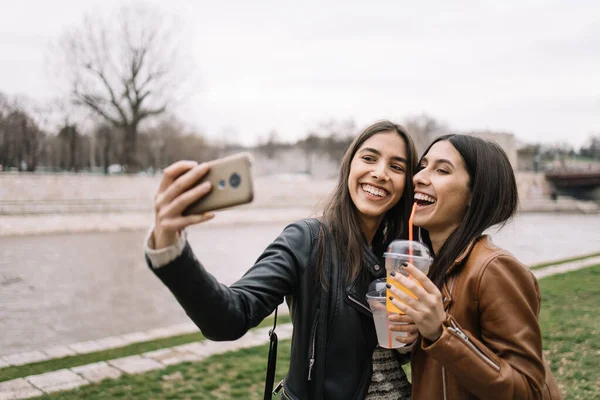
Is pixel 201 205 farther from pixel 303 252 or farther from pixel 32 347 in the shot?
pixel 32 347

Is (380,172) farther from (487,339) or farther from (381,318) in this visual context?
(487,339)

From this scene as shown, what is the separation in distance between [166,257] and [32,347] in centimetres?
680

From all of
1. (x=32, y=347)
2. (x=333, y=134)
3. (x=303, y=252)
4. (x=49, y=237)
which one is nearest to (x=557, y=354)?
(x=303, y=252)

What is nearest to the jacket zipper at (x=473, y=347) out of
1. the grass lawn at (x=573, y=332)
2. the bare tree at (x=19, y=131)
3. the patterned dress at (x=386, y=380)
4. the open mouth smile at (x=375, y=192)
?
the patterned dress at (x=386, y=380)

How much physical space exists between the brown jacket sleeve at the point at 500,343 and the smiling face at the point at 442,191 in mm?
352

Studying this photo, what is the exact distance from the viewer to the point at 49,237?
21469 millimetres

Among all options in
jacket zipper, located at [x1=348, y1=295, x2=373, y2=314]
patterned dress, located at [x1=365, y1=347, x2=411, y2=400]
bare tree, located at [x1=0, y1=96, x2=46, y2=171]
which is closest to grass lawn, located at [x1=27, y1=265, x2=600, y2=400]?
patterned dress, located at [x1=365, y1=347, x2=411, y2=400]

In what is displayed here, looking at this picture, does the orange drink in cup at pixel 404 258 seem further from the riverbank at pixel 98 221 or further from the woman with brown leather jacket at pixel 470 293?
the riverbank at pixel 98 221

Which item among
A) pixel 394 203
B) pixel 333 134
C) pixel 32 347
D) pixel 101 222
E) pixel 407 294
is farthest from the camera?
pixel 333 134

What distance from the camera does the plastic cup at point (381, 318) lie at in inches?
77.9

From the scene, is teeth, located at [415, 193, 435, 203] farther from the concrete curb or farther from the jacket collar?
the concrete curb

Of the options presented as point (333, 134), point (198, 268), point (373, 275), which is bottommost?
point (373, 275)

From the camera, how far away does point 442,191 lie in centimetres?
213

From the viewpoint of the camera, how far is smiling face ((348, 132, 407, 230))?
2336mm
